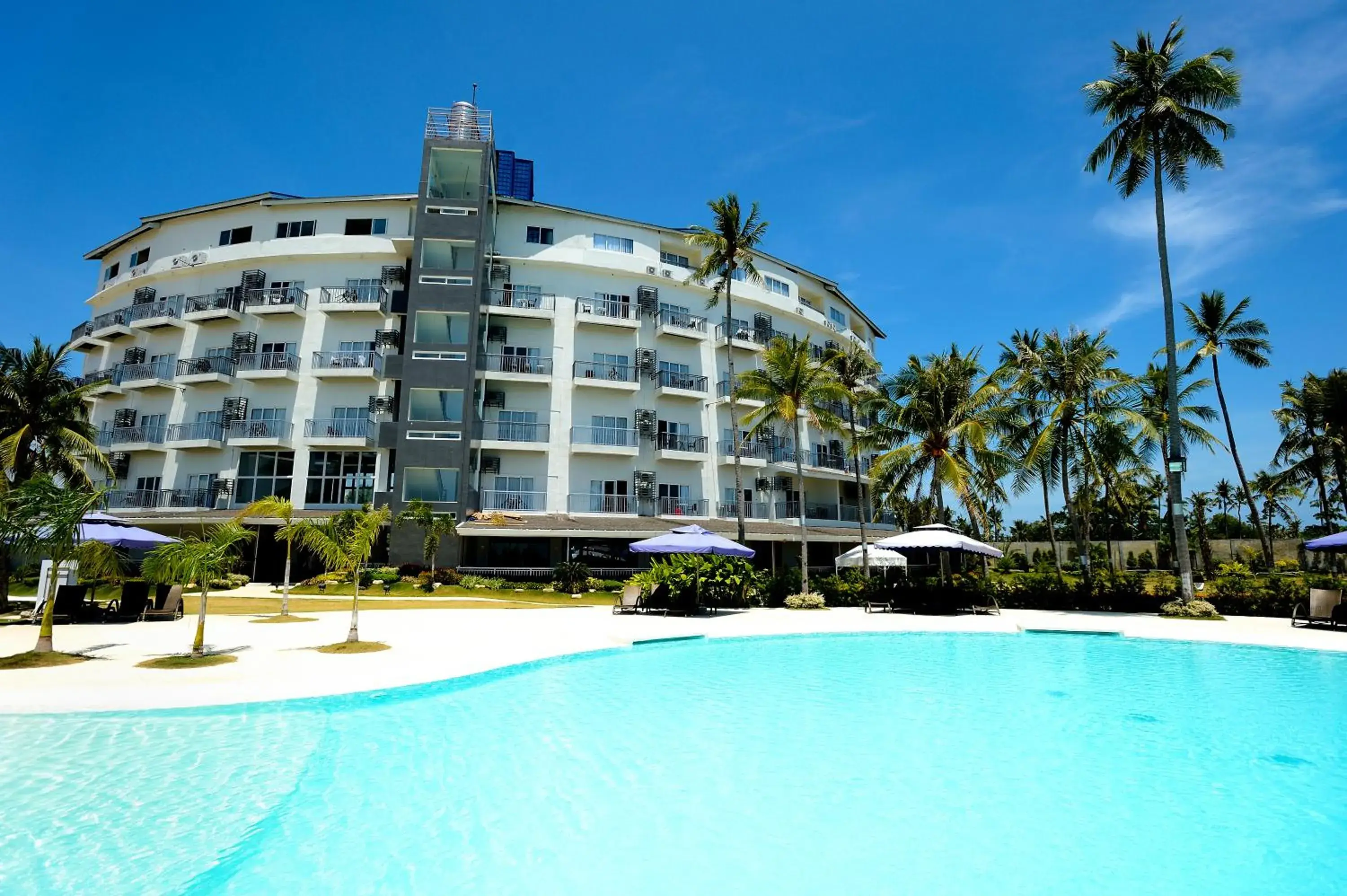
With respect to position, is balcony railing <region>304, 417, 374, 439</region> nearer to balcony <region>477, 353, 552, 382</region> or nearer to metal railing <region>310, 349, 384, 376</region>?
metal railing <region>310, 349, 384, 376</region>

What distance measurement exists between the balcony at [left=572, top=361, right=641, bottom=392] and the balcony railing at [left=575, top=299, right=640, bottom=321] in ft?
8.25

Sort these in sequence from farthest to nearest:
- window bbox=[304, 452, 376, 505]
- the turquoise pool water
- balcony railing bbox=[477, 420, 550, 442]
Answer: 1. window bbox=[304, 452, 376, 505]
2. balcony railing bbox=[477, 420, 550, 442]
3. the turquoise pool water

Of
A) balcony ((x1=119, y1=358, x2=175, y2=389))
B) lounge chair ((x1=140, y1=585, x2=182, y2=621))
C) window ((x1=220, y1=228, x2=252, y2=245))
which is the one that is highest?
window ((x1=220, y1=228, x2=252, y2=245))

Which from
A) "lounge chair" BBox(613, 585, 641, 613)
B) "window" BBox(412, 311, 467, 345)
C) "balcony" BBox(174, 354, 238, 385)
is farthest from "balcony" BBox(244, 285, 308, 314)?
"lounge chair" BBox(613, 585, 641, 613)

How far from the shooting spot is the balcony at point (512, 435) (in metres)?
32.7

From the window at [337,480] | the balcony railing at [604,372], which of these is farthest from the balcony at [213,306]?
the balcony railing at [604,372]

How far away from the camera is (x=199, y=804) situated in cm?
608

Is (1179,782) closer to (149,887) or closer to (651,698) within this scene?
(651,698)

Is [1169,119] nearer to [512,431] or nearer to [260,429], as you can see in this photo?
[512,431]

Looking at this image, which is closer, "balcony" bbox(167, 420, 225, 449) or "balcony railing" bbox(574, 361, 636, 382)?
"balcony" bbox(167, 420, 225, 449)

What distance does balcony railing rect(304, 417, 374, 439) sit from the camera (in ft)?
109

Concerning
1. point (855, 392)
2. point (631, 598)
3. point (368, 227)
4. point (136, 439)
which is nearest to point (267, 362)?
point (136, 439)

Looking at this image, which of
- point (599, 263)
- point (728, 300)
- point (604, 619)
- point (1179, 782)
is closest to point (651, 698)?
point (1179, 782)

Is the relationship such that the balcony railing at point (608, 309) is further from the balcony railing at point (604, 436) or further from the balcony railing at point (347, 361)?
the balcony railing at point (347, 361)
